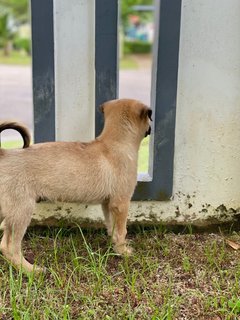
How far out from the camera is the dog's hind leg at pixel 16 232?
8.55 feet

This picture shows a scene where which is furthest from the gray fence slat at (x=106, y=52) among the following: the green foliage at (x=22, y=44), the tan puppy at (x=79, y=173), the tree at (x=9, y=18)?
the green foliage at (x=22, y=44)

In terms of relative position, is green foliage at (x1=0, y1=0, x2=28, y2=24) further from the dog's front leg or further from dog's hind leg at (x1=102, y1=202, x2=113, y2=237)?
the dog's front leg

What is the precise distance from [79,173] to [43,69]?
0.75m

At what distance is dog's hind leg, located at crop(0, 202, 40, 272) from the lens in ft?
8.55

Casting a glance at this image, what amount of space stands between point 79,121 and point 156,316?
137cm

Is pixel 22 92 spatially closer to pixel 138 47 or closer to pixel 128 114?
pixel 128 114

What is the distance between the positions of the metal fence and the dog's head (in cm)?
26

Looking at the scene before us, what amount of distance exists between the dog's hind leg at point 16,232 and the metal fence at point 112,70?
0.66 metres

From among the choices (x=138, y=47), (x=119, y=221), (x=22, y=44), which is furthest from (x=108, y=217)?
(x=138, y=47)

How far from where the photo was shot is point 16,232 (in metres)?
2.63

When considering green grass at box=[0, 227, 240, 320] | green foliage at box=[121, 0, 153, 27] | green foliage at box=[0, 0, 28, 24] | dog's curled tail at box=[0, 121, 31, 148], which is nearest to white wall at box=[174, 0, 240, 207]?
green grass at box=[0, 227, 240, 320]

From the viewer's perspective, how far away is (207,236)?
3324 millimetres

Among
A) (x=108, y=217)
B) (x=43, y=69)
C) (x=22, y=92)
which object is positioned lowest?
(x=22, y=92)

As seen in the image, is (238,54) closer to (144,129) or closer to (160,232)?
(144,129)
